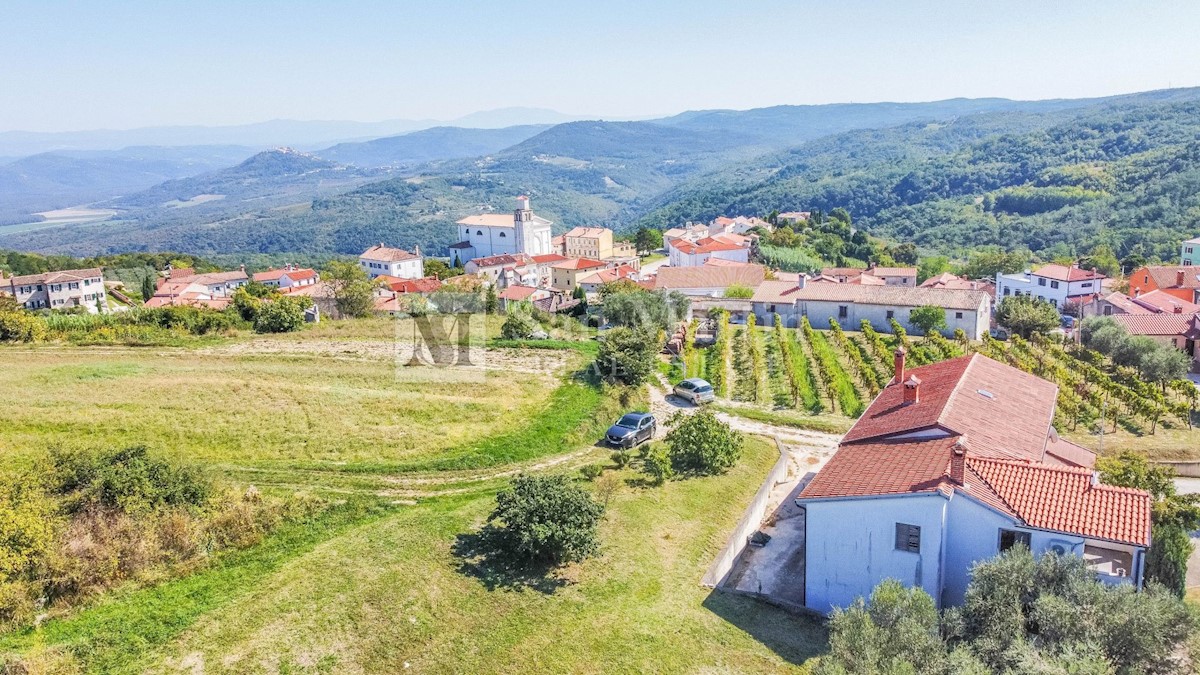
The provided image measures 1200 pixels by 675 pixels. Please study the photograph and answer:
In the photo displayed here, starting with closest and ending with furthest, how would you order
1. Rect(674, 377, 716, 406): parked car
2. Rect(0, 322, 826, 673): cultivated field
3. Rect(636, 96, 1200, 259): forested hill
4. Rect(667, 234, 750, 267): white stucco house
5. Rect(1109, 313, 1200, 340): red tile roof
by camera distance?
Rect(0, 322, 826, 673): cultivated field, Rect(674, 377, 716, 406): parked car, Rect(1109, 313, 1200, 340): red tile roof, Rect(667, 234, 750, 267): white stucco house, Rect(636, 96, 1200, 259): forested hill

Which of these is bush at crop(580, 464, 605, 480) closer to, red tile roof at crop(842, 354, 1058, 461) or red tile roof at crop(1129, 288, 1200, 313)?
red tile roof at crop(842, 354, 1058, 461)

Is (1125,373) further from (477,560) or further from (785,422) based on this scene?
(477,560)

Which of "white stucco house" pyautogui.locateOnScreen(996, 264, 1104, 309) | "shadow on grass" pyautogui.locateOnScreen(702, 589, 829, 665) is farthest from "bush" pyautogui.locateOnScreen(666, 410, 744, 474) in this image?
"white stucco house" pyautogui.locateOnScreen(996, 264, 1104, 309)

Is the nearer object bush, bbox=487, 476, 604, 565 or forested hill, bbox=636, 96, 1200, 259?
bush, bbox=487, 476, 604, 565

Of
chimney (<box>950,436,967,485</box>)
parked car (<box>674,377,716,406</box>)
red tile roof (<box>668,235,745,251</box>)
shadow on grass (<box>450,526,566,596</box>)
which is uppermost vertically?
red tile roof (<box>668,235,745,251</box>)

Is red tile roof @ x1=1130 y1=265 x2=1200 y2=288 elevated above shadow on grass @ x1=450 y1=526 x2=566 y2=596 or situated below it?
above

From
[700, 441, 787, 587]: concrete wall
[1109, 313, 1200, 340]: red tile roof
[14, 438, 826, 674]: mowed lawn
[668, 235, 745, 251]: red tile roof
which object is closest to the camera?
[14, 438, 826, 674]: mowed lawn

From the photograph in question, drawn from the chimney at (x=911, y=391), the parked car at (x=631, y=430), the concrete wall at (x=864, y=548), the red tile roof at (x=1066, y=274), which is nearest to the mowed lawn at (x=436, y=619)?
the concrete wall at (x=864, y=548)
